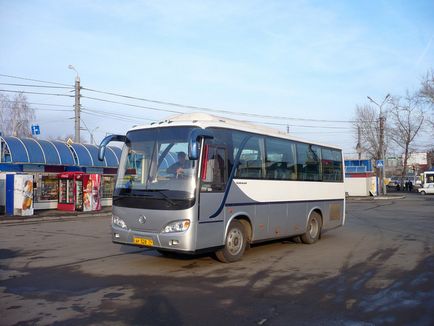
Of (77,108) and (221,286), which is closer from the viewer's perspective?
(221,286)

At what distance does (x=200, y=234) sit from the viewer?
9086mm

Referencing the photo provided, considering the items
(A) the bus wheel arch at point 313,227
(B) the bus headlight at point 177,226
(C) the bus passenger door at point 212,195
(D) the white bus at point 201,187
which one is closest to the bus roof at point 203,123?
(D) the white bus at point 201,187

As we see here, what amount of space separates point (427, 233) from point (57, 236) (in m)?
12.3

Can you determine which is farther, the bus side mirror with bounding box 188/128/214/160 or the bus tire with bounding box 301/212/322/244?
the bus tire with bounding box 301/212/322/244

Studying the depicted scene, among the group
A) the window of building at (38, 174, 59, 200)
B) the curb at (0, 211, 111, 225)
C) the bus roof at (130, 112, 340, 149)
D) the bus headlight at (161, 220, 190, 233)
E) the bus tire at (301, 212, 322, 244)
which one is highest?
the bus roof at (130, 112, 340, 149)

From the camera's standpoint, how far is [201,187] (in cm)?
916

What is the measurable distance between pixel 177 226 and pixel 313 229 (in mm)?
5994

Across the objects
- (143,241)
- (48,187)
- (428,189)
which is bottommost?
(143,241)

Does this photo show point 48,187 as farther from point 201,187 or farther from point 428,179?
point 428,179

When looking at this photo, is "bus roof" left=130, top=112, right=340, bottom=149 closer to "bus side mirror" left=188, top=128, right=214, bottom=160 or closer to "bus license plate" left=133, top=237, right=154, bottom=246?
"bus side mirror" left=188, top=128, right=214, bottom=160

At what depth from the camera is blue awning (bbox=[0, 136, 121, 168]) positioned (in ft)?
90.7

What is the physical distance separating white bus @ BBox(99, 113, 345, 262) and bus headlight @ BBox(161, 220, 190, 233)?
19mm

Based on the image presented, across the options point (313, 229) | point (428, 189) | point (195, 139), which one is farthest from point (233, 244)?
point (428, 189)

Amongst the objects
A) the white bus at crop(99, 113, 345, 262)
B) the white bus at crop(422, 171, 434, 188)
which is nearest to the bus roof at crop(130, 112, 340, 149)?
the white bus at crop(99, 113, 345, 262)
